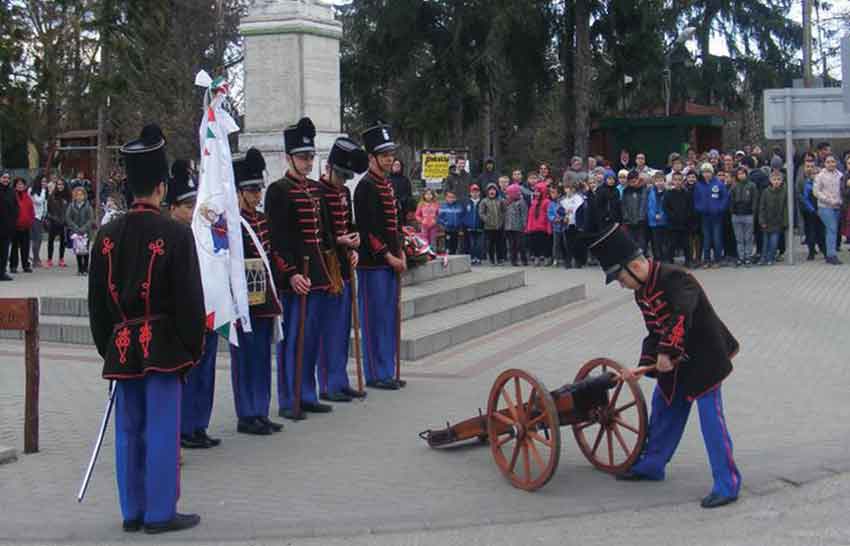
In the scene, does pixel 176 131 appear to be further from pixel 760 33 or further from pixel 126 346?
pixel 126 346

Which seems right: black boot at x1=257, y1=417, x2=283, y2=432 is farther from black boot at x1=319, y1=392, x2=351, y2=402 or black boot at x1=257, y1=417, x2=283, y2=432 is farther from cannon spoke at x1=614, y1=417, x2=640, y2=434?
cannon spoke at x1=614, y1=417, x2=640, y2=434

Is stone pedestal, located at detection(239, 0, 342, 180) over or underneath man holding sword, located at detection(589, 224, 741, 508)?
over

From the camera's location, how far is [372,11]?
36.6m

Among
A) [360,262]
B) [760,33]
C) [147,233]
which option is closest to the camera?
[147,233]

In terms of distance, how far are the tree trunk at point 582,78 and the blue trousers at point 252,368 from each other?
989 inches

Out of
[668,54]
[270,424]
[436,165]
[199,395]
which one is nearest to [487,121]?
[668,54]

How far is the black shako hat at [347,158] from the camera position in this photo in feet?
32.7

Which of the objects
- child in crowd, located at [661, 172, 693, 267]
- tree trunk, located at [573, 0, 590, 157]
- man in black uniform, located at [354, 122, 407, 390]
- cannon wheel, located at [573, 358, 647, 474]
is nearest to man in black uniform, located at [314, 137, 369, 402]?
man in black uniform, located at [354, 122, 407, 390]

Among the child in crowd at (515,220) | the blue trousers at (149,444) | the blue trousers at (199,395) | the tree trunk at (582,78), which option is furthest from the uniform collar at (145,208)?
the tree trunk at (582,78)

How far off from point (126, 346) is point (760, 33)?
131 feet

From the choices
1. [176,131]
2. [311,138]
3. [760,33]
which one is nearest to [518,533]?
[311,138]

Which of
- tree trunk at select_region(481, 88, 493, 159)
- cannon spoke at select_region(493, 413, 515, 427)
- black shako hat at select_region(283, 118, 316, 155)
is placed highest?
tree trunk at select_region(481, 88, 493, 159)

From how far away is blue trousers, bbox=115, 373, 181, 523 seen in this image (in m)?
6.53

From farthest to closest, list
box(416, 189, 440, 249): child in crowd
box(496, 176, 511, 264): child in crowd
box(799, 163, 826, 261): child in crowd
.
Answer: box(496, 176, 511, 264): child in crowd → box(416, 189, 440, 249): child in crowd → box(799, 163, 826, 261): child in crowd
